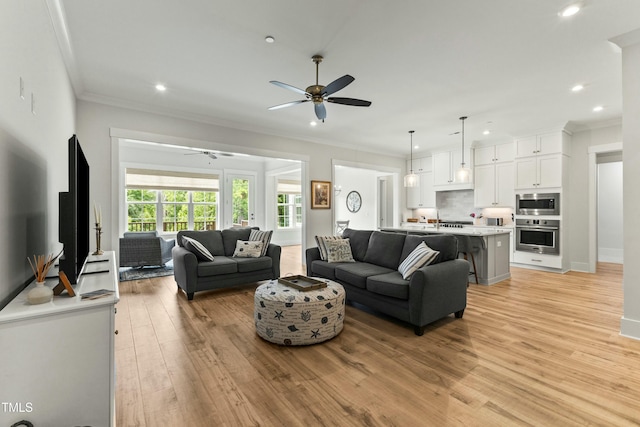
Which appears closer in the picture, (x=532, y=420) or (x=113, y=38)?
(x=532, y=420)

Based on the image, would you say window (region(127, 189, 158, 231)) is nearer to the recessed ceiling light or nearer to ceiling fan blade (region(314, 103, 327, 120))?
ceiling fan blade (region(314, 103, 327, 120))

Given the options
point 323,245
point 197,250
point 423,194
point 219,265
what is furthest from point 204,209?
point 423,194

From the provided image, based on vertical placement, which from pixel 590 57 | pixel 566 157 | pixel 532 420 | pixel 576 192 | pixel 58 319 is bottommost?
pixel 532 420

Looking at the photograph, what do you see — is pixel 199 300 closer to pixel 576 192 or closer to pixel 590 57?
pixel 590 57

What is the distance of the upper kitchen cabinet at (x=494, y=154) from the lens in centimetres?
648

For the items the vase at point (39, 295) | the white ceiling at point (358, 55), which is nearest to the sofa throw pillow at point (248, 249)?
the white ceiling at point (358, 55)

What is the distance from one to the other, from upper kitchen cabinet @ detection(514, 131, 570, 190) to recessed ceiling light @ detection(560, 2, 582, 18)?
4.09 meters

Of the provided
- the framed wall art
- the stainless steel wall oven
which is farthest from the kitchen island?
the framed wall art

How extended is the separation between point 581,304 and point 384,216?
6648 millimetres

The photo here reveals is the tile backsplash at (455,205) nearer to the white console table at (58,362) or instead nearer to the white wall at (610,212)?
the white wall at (610,212)

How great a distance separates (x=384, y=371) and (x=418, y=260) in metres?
1.24

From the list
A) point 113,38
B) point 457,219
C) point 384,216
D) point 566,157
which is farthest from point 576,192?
point 113,38

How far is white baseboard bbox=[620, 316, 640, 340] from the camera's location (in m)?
2.75

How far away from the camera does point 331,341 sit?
271cm
